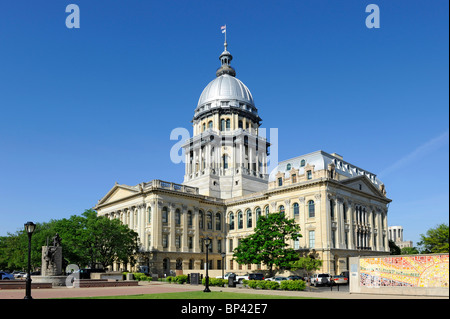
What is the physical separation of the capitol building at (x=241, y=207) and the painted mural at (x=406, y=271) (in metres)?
33.7

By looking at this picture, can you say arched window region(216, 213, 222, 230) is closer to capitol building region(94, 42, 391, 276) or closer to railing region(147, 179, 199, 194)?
capitol building region(94, 42, 391, 276)

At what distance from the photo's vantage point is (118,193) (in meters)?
87.2

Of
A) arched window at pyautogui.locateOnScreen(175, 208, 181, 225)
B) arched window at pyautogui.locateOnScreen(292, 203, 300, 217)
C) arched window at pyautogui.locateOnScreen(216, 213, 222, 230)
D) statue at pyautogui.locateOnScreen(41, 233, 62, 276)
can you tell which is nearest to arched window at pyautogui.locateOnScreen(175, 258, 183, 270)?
arched window at pyautogui.locateOnScreen(175, 208, 181, 225)

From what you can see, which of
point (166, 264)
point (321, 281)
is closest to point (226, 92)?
point (166, 264)

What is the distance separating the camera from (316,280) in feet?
174

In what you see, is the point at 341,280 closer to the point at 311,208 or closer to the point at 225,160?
the point at 311,208

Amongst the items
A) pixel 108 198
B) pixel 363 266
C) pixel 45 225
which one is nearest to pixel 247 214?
pixel 108 198

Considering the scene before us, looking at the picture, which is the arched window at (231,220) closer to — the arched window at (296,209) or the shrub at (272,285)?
the arched window at (296,209)

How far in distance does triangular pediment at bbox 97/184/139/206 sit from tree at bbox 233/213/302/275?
24.7m

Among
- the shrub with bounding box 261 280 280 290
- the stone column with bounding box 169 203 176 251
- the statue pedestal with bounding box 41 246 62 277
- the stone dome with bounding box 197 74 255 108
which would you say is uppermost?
the stone dome with bounding box 197 74 255 108

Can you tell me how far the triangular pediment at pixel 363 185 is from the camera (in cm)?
7529

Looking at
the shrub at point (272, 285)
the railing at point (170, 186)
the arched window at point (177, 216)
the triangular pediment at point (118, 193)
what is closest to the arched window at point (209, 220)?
the railing at point (170, 186)

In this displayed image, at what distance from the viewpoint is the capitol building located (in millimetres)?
70688
